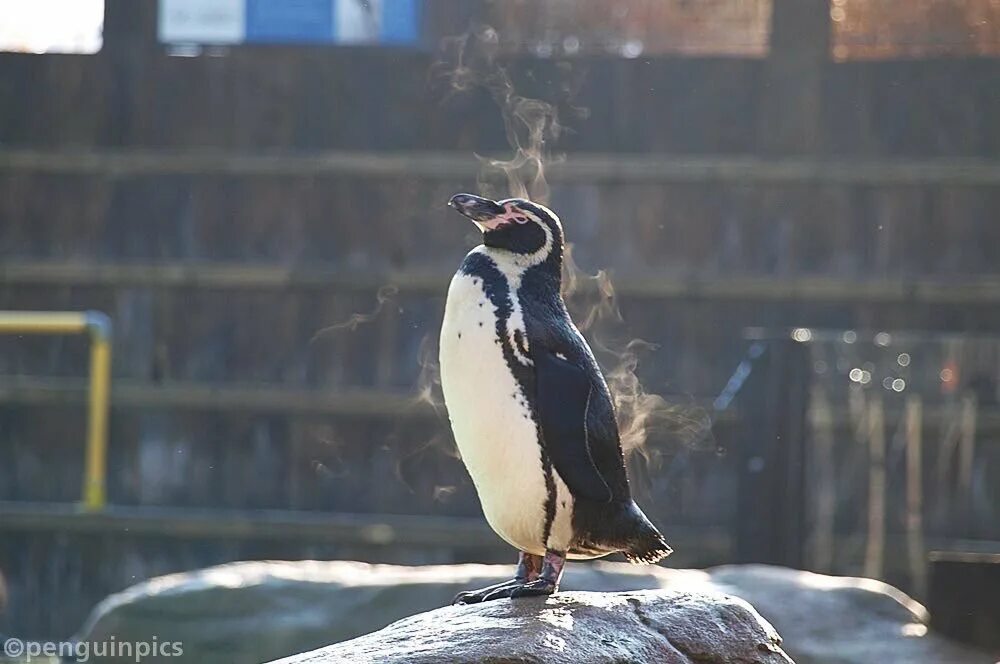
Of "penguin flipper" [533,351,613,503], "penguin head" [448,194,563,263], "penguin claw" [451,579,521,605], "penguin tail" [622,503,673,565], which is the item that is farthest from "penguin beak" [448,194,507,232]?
"penguin claw" [451,579,521,605]

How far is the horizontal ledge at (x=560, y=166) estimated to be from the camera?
10414 millimetres

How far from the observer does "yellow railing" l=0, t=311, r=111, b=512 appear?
34.3 feet

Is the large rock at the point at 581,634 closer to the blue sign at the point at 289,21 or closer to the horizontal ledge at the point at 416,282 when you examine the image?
the horizontal ledge at the point at 416,282

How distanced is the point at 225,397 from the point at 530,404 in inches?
273

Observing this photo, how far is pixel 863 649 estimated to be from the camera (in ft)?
21.4

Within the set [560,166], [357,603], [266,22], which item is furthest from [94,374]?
[357,603]

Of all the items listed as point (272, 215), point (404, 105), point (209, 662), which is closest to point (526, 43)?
point (404, 105)

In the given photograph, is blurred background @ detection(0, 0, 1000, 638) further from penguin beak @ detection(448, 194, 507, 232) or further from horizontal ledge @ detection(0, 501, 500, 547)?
penguin beak @ detection(448, 194, 507, 232)

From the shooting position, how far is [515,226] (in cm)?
418

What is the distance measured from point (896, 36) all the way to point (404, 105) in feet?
9.96

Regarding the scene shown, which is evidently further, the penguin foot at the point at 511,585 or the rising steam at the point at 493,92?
the rising steam at the point at 493,92

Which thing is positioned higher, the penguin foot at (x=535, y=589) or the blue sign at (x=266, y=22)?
the blue sign at (x=266, y=22)

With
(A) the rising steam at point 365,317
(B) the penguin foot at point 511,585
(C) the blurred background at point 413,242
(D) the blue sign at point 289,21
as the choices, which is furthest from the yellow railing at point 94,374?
(B) the penguin foot at point 511,585

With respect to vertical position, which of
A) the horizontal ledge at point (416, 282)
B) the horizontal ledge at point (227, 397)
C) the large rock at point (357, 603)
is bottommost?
the large rock at point (357, 603)
